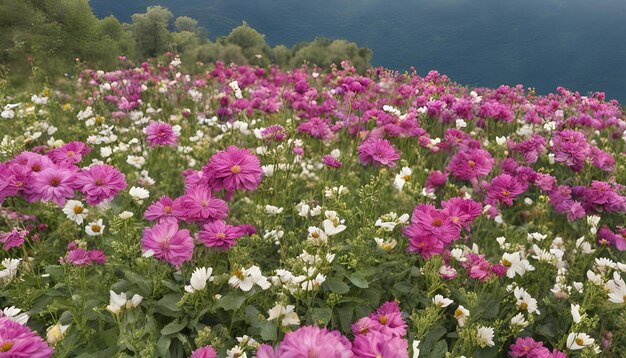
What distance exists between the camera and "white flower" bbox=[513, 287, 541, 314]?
2.26 meters

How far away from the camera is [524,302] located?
90.4 inches

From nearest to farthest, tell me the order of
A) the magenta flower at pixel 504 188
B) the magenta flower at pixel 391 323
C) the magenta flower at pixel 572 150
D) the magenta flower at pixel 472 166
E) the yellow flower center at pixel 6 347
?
the yellow flower center at pixel 6 347
the magenta flower at pixel 391 323
the magenta flower at pixel 504 188
the magenta flower at pixel 472 166
the magenta flower at pixel 572 150

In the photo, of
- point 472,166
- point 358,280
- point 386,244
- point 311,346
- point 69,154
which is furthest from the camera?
point 472,166

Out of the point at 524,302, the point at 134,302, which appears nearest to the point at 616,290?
the point at 524,302

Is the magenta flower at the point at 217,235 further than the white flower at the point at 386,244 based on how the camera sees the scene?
No

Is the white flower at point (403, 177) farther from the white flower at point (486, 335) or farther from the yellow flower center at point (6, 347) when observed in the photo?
the yellow flower center at point (6, 347)

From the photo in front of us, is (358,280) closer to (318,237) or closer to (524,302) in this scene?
(318,237)

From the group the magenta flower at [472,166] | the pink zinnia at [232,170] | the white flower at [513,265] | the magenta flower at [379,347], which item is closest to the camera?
the magenta flower at [379,347]

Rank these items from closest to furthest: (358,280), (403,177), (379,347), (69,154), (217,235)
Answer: (379,347), (217,235), (358,280), (69,154), (403,177)

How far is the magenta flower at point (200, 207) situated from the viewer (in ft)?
6.00

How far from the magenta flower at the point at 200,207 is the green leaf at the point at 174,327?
42 cm

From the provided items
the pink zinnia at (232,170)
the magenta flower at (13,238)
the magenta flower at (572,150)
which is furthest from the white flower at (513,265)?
the magenta flower at (13,238)

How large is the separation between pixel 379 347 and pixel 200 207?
967mm

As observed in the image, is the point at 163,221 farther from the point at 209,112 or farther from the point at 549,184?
the point at 209,112
